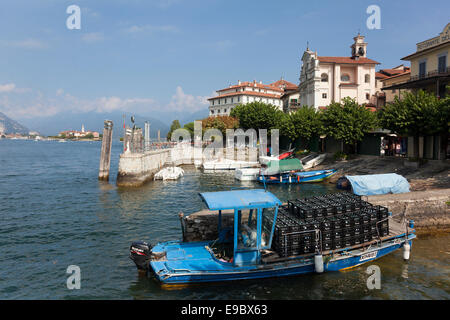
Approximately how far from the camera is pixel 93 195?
28406 millimetres

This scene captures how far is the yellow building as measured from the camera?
115 ft

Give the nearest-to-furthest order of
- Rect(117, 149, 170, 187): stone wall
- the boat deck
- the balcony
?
the boat deck, Rect(117, 149, 170, 187): stone wall, the balcony

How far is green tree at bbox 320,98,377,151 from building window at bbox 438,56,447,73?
867 centimetres

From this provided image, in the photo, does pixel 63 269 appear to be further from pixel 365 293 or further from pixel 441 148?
pixel 441 148

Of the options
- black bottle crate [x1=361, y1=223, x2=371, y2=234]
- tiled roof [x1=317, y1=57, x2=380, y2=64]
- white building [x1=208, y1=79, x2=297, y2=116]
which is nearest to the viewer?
black bottle crate [x1=361, y1=223, x2=371, y2=234]

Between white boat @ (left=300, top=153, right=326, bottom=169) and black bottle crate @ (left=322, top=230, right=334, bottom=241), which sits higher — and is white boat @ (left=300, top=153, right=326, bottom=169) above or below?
above

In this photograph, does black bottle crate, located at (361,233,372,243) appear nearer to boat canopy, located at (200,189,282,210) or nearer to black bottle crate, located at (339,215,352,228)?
black bottle crate, located at (339,215,352,228)

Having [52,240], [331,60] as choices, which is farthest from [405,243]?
[331,60]

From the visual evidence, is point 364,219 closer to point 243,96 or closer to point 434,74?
point 434,74

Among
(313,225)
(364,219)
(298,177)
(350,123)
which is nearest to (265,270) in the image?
(313,225)

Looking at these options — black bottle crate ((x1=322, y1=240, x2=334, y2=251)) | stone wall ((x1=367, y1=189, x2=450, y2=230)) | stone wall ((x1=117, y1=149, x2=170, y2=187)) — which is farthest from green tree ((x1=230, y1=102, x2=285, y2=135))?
black bottle crate ((x1=322, y1=240, x2=334, y2=251))

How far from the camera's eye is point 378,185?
20938 mm

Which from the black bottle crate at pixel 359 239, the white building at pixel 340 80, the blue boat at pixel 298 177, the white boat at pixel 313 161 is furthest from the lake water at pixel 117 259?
A: the white building at pixel 340 80
